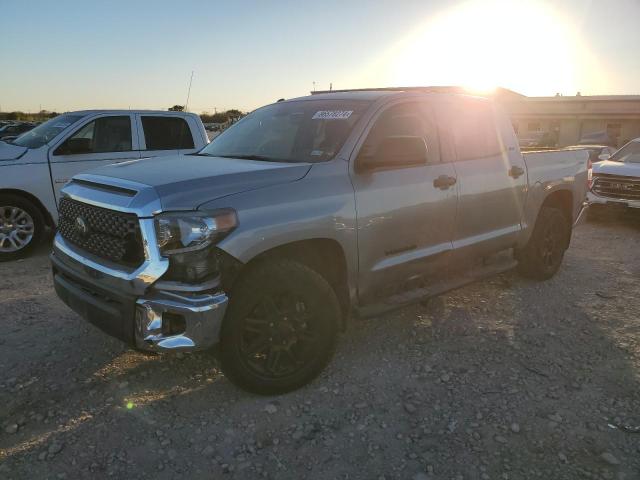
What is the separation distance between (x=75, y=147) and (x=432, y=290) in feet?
17.0

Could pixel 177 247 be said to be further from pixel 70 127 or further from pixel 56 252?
pixel 70 127

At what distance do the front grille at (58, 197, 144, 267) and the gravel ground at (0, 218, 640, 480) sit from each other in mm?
940

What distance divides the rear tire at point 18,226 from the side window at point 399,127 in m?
4.82

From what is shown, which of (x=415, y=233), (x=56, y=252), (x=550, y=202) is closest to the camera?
(x=56, y=252)

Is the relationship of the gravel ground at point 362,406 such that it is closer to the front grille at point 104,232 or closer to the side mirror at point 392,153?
the front grille at point 104,232

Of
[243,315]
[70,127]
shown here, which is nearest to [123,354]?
[243,315]

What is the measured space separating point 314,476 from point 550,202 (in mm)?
4203

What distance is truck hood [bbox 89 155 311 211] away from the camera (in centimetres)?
277

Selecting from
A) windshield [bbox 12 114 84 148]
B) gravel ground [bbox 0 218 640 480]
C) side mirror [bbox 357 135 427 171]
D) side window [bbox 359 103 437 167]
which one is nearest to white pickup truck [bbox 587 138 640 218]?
gravel ground [bbox 0 218 640 480]

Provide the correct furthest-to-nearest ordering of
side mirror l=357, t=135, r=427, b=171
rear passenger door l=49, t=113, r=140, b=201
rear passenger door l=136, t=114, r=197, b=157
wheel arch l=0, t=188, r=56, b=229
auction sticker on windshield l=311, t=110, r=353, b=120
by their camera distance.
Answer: rear passenger door l=136, t=114, r=197, b=157, rear passenger door l=49, t=113, r=140, b=201, wheel arch l=0, t=188, r=56, b=229, auction sticker on windshield l=311, t=110, r=353, b=120, side mirror l=357, t=135, r=427, b=171

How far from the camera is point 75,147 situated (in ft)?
21.8

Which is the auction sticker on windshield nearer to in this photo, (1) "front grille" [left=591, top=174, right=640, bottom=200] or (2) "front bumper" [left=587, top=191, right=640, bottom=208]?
A: (2) "front bumper" [left=587, top=191, right=640, bottom=208]

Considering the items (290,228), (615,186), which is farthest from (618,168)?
(290,228)

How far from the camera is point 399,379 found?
347 centimetres
